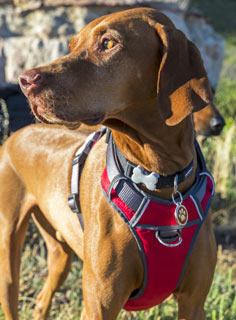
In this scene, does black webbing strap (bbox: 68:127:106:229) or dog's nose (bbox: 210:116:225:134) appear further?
dog's nose (bbox: 210:116:225:134)

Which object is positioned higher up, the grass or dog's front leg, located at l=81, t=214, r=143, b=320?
dog's front leg, located at l=81, t=214, r=143, b=320

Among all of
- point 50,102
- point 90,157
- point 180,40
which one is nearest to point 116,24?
point 180,40

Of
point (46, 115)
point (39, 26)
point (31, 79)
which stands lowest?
point (39, 26)

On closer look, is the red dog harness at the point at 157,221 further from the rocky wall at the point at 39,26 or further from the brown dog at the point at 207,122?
the rocky wall at the point at 39,26

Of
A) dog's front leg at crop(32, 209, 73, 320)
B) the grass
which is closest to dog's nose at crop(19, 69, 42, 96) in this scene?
dog's front leg at crop(32, 209, 73, 320)

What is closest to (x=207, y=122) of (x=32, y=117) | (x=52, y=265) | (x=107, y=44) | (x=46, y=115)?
(x=32, y=117)

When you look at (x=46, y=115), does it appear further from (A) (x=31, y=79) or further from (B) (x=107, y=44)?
(B) (x=107, y=44)

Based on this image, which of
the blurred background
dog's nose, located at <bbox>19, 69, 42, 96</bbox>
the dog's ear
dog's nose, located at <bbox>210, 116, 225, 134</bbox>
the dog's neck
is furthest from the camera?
dog's nose, located at <bbox>210, 116, 225, 134</bbox>

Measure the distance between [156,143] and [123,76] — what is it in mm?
353

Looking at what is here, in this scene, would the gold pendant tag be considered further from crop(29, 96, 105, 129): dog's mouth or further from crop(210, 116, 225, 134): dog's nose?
crop(210, 116, 225, 134): dog's nose

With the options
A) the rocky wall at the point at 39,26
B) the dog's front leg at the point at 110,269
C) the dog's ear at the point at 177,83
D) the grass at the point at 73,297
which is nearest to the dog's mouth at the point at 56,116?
the dog's ear at the point at 177,83

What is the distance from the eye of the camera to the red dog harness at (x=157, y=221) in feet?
8.09

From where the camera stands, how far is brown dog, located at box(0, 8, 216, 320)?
7.29 ft

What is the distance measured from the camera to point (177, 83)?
7.54 ft
